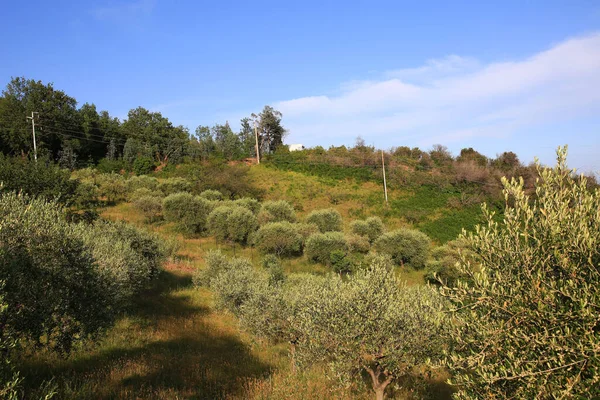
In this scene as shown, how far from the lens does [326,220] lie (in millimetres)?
45969

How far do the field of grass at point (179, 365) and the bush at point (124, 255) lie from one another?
1.77 m

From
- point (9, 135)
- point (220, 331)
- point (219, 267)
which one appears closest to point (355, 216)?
point (219, 267)

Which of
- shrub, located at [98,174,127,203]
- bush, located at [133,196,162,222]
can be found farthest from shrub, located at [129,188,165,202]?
shrub, located at [98,174,127,203]

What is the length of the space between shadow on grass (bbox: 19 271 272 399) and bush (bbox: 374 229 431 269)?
26.0m

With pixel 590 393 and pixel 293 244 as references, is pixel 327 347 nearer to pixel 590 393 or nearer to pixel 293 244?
pixel 590 393

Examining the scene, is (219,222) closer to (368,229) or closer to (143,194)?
(143,194)

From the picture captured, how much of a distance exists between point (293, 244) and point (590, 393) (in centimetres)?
3387

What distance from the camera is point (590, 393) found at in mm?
4945

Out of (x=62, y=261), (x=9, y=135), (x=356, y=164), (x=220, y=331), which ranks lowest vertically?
(x=220, y=331)

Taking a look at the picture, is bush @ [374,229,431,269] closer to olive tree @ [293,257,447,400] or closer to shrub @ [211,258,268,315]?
shrub @ [211,258,268,315]

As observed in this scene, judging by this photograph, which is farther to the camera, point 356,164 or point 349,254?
point 356,164

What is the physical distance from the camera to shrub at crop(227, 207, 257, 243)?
39812 millimetres

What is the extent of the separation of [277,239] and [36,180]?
23.2 m

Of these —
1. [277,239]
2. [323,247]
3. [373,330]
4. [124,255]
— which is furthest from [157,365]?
[323,247]
